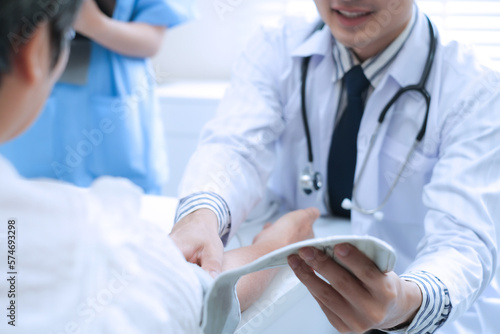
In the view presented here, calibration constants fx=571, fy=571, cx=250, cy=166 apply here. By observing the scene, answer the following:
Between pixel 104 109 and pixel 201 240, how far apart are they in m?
0.79

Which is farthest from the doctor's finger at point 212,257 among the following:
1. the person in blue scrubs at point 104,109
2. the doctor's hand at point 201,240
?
the person in blue scrubs at point 104,109

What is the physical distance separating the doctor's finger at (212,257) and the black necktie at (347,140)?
15.7 inches

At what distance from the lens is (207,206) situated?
1.07m

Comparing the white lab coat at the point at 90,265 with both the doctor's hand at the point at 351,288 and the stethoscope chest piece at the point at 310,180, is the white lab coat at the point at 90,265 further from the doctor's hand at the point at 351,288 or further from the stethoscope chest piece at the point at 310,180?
the stethoscope chest piece at the point at 310,180

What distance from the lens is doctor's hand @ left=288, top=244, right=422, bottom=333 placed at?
0.66 metres

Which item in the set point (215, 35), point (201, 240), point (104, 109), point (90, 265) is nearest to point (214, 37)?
point (215, 35)

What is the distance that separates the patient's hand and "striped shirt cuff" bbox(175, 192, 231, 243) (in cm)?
7

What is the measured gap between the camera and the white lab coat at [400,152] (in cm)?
96

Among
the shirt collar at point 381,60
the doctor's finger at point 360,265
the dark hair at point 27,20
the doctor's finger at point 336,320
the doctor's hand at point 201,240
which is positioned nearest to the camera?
the dark hair at point 27,20

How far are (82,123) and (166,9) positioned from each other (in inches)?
15.7

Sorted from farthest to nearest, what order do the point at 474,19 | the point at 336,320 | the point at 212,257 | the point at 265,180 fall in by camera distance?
the point at 474,19 < the point at 265,180 < the point at 212,257 < the point at 336,320

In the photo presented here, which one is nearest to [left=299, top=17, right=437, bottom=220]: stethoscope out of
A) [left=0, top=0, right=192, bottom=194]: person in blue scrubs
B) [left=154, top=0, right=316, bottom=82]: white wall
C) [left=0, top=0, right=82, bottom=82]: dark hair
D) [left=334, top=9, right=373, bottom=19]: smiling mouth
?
[left=334, top=9, right=373, bottom=19]: smiling mouth

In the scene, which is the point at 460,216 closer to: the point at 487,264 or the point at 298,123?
the point at 487,264

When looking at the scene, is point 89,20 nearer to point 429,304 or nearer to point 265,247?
point 265,247
